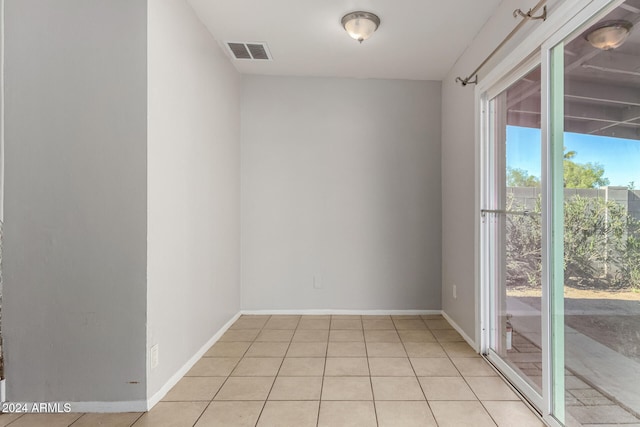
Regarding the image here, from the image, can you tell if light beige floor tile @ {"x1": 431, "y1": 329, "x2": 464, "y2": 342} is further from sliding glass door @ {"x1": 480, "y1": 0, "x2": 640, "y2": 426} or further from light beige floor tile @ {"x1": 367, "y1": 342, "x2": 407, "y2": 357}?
sliding glass door @ {"x1": 480, "y1": 0, "x2": 640, "y2": 426}

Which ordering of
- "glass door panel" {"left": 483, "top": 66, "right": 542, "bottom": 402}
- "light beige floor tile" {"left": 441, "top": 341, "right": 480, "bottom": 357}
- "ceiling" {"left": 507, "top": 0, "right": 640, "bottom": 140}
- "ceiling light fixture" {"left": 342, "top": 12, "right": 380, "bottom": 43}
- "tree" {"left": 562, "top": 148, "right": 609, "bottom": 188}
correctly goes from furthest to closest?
"light beige floor tile" {"left": 441, "top": 341, "right": 480, "bottom": 357}, "ceiling light fixture" {"left": 342, "top": 12, "right": 380, "bottom": 43}, "glass door panel" {"left": 483, "top": 66, "right": 542, "bottom": 402}, "tree" {"left": 562, "top": 148, "right": 609, "bottom": 188}, "ceiling" {"left": 507, "top": 0, "right": 640, "bottom": 140}

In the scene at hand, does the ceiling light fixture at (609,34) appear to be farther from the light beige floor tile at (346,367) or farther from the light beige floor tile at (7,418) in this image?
the light beige floor tile at (7,418)

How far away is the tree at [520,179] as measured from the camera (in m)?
2.00

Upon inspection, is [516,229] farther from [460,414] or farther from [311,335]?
[311,335]

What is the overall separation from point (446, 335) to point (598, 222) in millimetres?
1798

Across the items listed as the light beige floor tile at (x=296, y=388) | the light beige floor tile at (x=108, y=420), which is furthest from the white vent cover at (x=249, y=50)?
the light beige floor tile at (x=108, y=420)

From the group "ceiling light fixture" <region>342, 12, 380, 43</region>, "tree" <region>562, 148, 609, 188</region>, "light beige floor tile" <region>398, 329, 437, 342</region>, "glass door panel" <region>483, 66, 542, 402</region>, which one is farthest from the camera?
"light beige floor tile" <region>398, 329, 437, 342</region>

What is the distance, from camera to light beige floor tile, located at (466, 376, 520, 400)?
→ 1.97 meters

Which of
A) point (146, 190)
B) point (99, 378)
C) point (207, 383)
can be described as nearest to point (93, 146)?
point (146, 190)

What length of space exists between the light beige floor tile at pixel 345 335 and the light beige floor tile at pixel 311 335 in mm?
54

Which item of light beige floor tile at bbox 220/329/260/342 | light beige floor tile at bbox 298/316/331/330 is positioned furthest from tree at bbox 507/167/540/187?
light beige floor tile at bbox 220/329/260/342

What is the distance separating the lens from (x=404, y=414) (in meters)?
1.80

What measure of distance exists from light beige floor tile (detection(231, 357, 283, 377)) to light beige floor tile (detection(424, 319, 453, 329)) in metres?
1.53

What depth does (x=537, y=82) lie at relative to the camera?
6.40 feet
